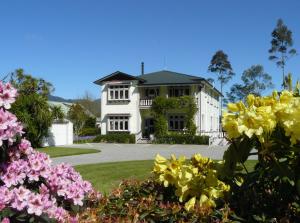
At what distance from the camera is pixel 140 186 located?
371 cm

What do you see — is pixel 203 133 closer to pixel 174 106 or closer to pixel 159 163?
pixel 174 106

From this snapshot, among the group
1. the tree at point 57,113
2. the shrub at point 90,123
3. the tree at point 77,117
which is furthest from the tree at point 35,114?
the shrub at point 90,123

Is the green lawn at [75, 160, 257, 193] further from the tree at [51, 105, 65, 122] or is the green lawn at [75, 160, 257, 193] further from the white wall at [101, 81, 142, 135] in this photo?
the white wall at [101, 81, 142, 135]

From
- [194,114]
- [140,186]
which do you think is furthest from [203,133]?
[140,186]

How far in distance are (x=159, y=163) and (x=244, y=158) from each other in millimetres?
936

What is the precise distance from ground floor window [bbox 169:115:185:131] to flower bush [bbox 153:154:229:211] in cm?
3943

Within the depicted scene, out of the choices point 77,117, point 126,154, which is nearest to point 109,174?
point 126,154

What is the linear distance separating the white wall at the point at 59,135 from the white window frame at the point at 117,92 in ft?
25.1

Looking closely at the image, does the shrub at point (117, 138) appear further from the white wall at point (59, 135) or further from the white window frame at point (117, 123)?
the white wall at point (59, 135)

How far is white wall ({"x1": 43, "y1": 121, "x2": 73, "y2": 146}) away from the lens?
3616 centimetres

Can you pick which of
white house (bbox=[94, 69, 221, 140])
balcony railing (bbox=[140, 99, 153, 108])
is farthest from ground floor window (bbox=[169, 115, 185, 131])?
balcony railing (bbox=[140, 99, 153, 108])

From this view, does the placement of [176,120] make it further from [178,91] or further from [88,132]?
[88,132]

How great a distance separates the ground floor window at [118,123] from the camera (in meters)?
44.4

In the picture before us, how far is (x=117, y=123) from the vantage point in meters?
44.8
